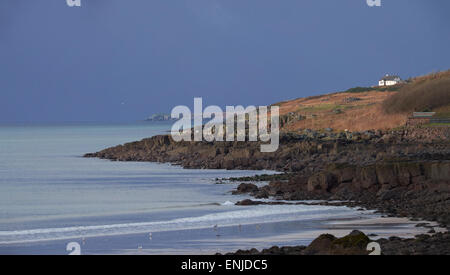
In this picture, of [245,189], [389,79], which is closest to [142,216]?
[245,189]

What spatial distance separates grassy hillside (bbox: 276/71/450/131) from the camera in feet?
209

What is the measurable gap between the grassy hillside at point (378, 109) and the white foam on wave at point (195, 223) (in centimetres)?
3266

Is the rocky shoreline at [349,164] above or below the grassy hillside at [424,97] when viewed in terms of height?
below

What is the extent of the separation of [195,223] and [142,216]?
3.66m

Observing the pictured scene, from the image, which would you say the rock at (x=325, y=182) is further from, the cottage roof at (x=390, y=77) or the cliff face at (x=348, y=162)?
the cottage roof at (x=390, y=77)

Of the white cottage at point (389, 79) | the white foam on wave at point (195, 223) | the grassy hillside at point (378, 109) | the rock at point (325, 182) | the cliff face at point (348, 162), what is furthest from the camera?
the white cottage at point (389, 79)

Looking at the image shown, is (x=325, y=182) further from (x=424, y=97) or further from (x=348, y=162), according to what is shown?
(x=424, y=97)

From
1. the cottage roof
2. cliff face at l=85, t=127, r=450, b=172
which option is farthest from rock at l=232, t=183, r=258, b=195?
the cottage roof

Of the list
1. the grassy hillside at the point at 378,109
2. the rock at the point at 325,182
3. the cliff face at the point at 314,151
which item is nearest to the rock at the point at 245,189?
the rock at the point at 325,182

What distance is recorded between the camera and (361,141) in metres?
57.4

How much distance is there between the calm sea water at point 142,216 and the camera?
23688 millimetres

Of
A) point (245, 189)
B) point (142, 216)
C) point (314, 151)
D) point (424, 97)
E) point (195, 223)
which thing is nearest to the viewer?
point (195, 223)

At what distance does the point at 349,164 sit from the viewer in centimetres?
3734
